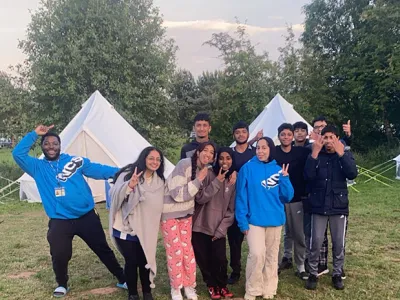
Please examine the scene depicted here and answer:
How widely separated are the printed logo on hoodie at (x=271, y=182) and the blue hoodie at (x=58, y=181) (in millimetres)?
1653

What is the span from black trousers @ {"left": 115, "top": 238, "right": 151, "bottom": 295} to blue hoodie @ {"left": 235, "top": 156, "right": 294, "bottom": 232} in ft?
2.94

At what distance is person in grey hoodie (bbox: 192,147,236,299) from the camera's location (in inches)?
147

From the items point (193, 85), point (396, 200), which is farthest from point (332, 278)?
point (193, 85)

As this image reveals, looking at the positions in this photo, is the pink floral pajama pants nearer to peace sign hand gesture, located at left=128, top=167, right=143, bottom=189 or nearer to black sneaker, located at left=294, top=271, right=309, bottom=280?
peace sign hand gesture, located at left=128, top=167, right=143, bottom=189

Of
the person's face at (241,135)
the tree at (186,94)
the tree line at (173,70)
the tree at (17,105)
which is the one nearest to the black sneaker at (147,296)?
the person's face at (241,135)

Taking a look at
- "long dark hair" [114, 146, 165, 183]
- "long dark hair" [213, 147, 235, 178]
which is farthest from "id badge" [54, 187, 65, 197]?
"long dark hair" [213, 147, 235, 178]

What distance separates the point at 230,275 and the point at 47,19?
13.5 meters

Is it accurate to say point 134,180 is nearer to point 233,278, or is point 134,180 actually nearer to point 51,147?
point 51,147

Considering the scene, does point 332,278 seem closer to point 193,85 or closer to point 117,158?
point 117,158

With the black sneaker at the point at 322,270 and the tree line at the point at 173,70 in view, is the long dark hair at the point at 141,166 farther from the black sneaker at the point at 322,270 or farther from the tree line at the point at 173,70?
the tree line at the point at 173,70

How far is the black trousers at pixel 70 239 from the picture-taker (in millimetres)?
3900

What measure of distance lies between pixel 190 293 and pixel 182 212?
0.75m

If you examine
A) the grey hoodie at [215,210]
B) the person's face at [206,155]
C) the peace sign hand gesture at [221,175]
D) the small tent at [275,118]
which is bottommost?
the grey hoodie at [215,210]

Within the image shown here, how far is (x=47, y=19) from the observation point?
1505 cm
